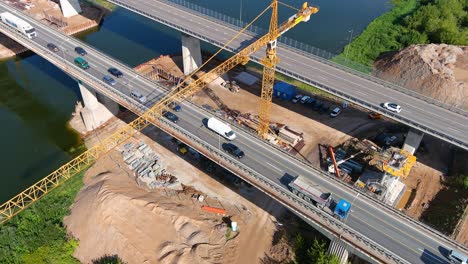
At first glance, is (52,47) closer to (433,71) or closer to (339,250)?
(339,250)

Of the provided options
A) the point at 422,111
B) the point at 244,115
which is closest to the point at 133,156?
the point at 244,115

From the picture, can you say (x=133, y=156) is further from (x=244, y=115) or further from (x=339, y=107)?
(x=339, y=107)

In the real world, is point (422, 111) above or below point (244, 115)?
above

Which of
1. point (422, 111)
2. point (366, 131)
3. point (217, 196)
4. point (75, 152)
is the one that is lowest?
point (75, 152)

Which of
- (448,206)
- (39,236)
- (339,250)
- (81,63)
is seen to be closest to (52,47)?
(81,63)

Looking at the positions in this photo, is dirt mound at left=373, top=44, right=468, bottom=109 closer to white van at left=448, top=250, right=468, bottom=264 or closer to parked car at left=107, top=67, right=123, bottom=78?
white van at left=448, top=250, right=468, bottom=264

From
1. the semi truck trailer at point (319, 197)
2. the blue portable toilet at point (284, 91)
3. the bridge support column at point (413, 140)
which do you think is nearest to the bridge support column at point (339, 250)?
the semi truck trailer at point (319, 197)

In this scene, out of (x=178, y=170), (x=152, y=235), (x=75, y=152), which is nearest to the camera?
(x=152, y=235)
